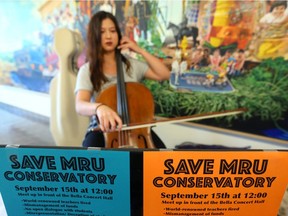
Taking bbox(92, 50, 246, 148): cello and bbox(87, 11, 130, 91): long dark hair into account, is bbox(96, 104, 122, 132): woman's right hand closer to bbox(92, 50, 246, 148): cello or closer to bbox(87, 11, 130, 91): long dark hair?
bbox(92, 50, 246, 148): cello

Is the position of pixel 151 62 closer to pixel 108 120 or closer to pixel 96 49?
pixel 96 49

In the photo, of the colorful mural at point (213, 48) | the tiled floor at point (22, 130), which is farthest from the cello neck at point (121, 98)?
the tiled floor at point (22, 130)

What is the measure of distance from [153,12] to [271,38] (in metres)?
0.63

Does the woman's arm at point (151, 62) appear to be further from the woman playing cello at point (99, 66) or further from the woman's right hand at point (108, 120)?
the woman's right hand at point (108, 120)

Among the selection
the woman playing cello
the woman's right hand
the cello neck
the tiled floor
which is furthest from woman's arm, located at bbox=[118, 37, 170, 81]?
the tiled floor

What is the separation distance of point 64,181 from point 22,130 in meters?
1.96

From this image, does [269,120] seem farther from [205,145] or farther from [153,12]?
[153,12]

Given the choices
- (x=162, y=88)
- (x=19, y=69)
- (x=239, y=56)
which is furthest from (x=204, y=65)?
(x=19, y=69)

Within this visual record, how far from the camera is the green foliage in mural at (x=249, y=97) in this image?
1.04 m

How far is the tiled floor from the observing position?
182cm

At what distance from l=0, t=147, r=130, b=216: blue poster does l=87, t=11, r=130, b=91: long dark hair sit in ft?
2.16

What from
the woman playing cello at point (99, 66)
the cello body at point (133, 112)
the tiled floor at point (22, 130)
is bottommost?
the tiled floor at point (22, 130)

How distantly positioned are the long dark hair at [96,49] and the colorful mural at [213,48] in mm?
359

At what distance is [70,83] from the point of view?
126 cm
